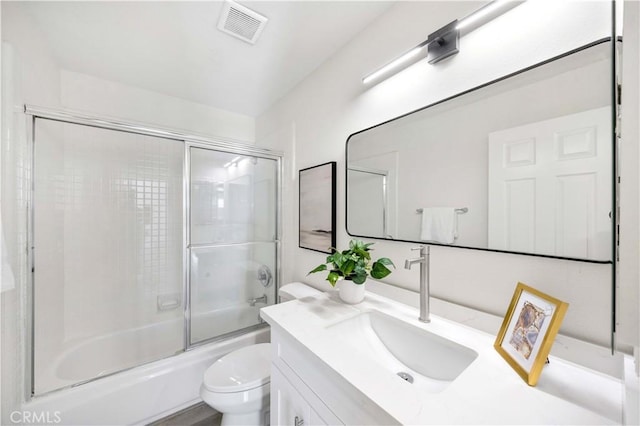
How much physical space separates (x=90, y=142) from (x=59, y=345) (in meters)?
1.54

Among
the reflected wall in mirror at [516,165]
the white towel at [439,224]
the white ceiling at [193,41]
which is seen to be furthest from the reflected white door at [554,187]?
the white ceiling at [193,41]

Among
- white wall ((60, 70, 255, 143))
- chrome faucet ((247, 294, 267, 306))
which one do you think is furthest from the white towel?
white wall ((60, 70, 255, 143))

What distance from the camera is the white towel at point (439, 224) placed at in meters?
0.95

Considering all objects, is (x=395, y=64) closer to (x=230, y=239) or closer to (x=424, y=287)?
(x=424, y=287)

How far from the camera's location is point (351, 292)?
3.61 ft

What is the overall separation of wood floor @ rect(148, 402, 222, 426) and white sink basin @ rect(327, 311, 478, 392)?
3.97ft

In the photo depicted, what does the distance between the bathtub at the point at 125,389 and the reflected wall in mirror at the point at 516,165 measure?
1.60 metres

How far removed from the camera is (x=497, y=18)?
85 cm

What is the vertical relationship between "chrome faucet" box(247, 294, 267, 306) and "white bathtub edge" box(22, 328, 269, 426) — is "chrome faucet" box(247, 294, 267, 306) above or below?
above

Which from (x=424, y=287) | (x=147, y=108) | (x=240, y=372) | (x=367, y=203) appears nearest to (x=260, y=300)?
(x=240, y=372)

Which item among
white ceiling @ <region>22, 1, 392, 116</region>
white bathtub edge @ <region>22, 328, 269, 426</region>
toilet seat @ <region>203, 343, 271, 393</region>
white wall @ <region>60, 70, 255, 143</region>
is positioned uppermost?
white ceiling @ <region>22, 1, 392, 116</region>

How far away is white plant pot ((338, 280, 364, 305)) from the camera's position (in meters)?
1.10

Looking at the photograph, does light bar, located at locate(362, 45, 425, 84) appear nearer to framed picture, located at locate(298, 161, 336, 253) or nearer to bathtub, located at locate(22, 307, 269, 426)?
→ framed picture, located at locate(298, 161, 336, 253)

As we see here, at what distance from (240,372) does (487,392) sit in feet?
4.00
